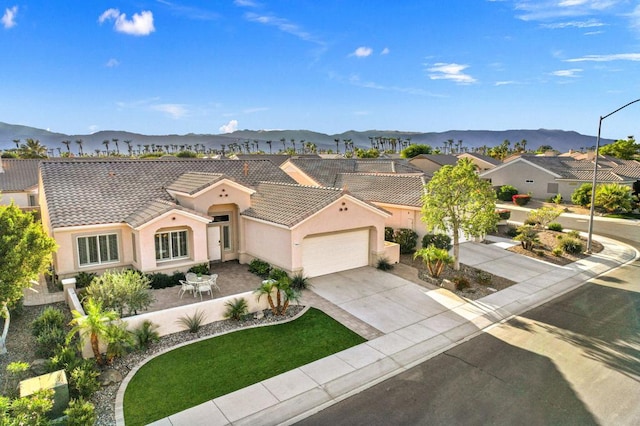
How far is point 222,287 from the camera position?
17203mm

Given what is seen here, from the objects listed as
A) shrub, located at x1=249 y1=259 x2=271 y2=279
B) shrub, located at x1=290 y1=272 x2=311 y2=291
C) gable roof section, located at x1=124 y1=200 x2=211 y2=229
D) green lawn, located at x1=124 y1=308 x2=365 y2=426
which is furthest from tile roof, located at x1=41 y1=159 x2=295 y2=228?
green lawn, located at x1=124 y1=308 x2=365 y2=426

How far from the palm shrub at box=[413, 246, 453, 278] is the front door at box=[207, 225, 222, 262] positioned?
408 inches

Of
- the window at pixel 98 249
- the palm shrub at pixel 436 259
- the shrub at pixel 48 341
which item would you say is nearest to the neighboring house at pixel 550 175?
the palm shrub at pixel 436 259

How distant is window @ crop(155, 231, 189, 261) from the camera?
60.0 ft

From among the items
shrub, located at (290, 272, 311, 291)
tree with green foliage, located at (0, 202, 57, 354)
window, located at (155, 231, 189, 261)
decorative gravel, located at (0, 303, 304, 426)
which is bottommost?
decorative gravel, located at (0, 303, 304, 426)

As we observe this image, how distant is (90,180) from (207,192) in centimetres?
629

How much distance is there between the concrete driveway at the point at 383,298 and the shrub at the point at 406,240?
13.1 feet

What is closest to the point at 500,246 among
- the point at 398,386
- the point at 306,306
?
the point at 306,306

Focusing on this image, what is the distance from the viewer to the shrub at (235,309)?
13828mm

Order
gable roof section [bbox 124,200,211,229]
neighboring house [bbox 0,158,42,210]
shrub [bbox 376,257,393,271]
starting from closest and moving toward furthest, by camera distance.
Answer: gable roof section [bbox 124,200,211,229] < shrub [bbox 376,257,393,271] < neighboring house [bbox 0,158,42,210]

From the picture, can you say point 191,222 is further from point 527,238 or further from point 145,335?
point 527,238

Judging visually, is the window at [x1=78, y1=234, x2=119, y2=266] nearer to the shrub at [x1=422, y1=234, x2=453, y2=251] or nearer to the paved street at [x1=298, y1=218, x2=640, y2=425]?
the paved street at [x1=298, y1=218, x2=640, y2=425]

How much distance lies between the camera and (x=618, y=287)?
1827cm

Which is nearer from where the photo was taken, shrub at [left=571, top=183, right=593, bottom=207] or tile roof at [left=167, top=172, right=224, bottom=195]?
tile roof at [left=167, top=172, right=224, bottom=195]
